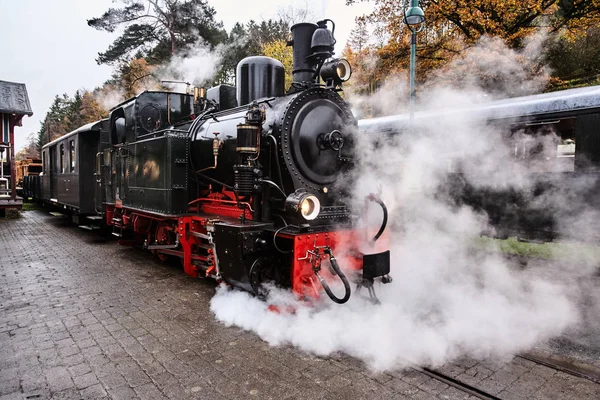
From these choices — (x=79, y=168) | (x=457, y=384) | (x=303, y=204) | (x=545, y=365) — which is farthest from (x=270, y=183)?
(x=79, y=168)

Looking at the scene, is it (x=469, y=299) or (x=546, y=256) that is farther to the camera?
(x=546, y=256)

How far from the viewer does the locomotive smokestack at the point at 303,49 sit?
4621 millimetres

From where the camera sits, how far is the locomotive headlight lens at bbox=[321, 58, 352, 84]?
445 cm

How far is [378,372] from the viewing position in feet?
10.2

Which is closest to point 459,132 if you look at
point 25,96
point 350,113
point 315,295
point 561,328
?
point 350,113

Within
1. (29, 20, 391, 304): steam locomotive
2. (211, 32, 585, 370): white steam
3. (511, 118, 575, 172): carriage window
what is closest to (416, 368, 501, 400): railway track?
(211, 32, 585, 370): white steam

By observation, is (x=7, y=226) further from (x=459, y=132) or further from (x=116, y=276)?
(x=459, y=132)

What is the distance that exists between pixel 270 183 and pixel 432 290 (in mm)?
2451

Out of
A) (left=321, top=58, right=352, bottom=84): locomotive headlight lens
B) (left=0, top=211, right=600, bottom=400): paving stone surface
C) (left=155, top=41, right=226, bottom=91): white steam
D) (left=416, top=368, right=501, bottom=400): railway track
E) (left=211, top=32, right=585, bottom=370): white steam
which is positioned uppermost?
(left=155, top=41, right=226, bottom=91): white steam

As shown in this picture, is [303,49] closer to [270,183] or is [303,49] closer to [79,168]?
[270,183]

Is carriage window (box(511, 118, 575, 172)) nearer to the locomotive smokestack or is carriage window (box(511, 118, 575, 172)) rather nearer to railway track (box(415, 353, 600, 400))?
railway track (box(415, 353, 600, 400))

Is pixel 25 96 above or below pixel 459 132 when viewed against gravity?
above

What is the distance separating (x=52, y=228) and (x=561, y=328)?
1247 cm

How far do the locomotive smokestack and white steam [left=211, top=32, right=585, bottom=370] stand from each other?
97 cm
